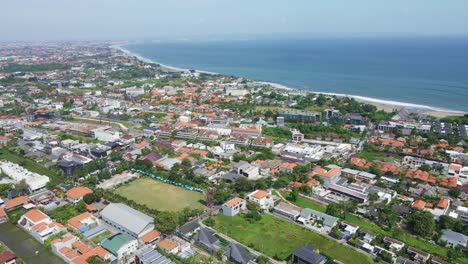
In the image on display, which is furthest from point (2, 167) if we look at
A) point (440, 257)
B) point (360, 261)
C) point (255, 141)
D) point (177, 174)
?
point (440, 257)

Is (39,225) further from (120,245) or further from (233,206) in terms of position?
(233,206)

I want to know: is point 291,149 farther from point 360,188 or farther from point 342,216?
point 342,216

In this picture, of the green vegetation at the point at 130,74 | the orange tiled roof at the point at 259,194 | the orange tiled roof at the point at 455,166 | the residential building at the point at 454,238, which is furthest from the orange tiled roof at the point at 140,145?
the green vegetation at the point at 130,74

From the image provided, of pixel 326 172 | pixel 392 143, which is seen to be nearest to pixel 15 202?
pixel 326 172

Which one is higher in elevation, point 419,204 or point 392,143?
point 392,143

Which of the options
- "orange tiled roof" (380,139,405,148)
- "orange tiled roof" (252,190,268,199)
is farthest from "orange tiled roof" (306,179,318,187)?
"orange tiled roof" (380,139,405,148)

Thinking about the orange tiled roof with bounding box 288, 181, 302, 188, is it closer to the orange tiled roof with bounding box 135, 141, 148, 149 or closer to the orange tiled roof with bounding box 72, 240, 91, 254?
the orange tiled roof with bounding box 72, 240, 91, 254

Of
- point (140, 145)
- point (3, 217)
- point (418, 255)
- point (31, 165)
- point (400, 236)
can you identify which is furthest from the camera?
point (140, 145)
